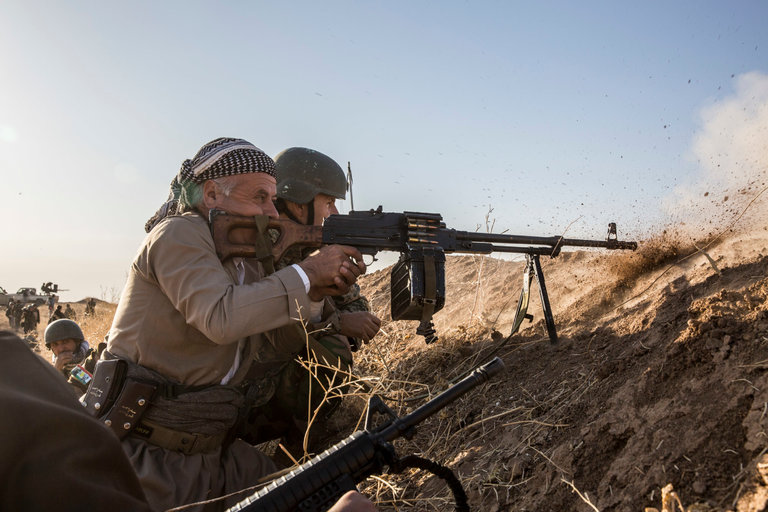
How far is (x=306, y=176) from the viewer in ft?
16.5

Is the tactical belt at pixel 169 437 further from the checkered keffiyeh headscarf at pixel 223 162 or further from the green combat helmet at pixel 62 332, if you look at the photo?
the green combat helmet at pixel 62 332

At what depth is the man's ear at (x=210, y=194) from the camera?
3.31 metres

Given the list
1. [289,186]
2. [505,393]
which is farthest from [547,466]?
[289,186]

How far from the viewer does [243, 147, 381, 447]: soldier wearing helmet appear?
3.88 m

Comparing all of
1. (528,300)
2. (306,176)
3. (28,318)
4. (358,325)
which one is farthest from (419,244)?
(28,318)

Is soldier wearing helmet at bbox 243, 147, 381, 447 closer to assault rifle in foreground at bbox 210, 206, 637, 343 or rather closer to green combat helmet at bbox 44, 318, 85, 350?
assault rifle in foreground at bbox 210, 206, 637, 343

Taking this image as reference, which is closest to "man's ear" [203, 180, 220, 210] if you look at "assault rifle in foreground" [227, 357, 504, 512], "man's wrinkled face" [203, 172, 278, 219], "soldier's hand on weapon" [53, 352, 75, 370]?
"man's wrinkled face" [203, 172, 278, 219]

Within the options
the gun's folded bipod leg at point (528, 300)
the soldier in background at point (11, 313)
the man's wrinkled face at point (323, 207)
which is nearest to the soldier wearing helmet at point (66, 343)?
the man's wrinkled face at point (323, 207)

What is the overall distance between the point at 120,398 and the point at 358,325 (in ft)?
6.38

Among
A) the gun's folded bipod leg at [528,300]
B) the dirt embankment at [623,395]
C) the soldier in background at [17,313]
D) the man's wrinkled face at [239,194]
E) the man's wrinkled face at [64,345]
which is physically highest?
the soldier in background at [17,313]

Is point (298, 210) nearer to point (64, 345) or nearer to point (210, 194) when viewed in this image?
point (210, 194)

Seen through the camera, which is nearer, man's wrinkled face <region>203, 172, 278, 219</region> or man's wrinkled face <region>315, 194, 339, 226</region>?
man's wrinkled face <region>203, 172, 278, 219</region>

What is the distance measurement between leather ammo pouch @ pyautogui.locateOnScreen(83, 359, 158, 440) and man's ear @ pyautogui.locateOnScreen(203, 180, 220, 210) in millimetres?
1068

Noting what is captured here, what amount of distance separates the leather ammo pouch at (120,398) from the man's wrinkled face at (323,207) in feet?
7.91
